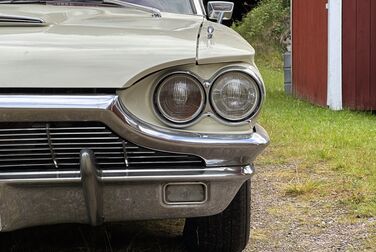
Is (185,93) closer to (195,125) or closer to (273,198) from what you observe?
(195,125)

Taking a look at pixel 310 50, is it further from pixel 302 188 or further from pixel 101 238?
pixel 101 238

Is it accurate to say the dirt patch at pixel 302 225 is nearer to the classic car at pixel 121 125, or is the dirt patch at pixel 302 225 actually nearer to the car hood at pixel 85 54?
the classic car at pixel 121 125

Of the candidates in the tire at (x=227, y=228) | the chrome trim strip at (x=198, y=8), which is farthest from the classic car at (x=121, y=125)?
the chrome trim strip at (x=198, y=8)

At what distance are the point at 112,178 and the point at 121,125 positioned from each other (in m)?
0.21

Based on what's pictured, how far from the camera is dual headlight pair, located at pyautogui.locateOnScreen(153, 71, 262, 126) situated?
2498mm

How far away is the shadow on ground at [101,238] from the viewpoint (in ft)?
11.5

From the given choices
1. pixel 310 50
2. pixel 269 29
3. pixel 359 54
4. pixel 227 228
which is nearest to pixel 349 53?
pixel 359 54

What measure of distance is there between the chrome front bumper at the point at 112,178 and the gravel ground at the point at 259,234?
37.1 inches

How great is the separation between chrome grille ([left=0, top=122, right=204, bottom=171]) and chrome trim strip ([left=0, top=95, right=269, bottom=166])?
1.9 inches

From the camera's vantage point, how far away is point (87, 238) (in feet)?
12.0

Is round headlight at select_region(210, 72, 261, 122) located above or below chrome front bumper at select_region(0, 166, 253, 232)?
above

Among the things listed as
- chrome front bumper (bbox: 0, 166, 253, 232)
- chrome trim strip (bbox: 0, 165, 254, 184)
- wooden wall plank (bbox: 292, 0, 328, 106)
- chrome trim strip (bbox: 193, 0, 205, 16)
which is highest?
chrome trim strip (bbox: 193, 0, 205, 16)

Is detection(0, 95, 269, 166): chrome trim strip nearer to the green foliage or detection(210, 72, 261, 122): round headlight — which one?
detection(210, 72, 261, 122): round headlight

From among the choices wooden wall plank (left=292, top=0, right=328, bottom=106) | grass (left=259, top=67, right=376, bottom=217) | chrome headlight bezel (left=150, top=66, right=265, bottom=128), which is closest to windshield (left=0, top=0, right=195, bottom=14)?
chrome headlight bezel (left=150, top=66, right=265, bottom=128)
